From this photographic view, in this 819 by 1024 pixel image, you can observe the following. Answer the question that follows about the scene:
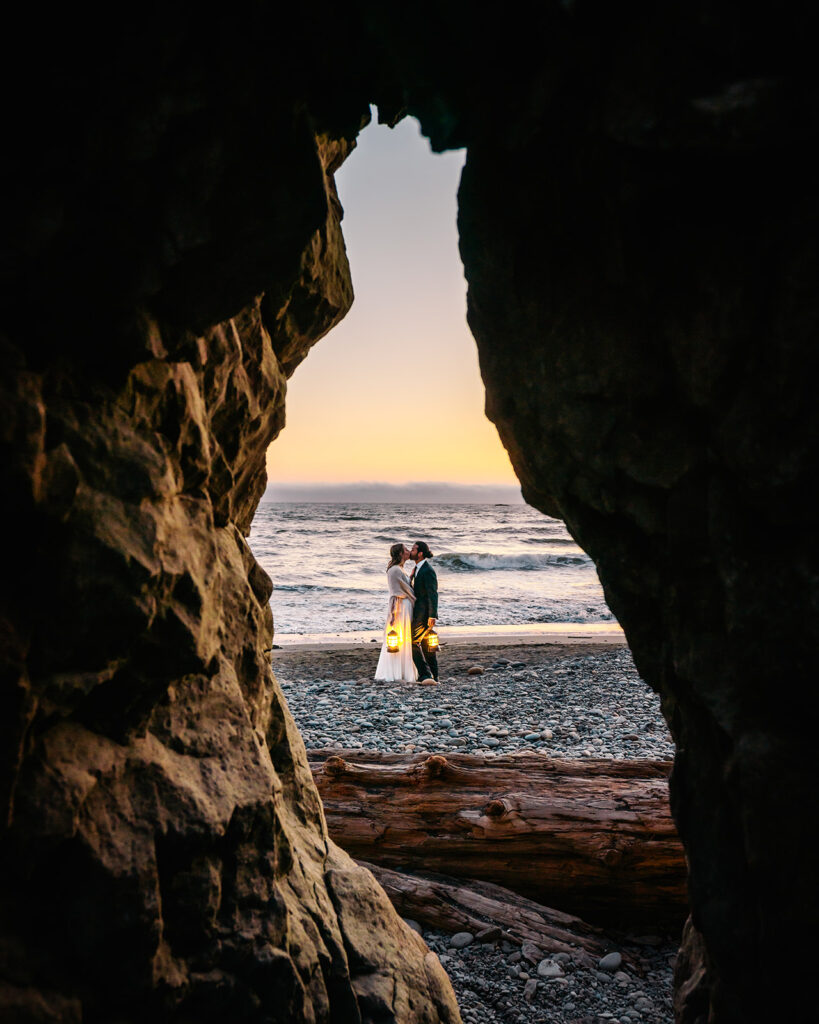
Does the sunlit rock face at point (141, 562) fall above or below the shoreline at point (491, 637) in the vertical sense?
above

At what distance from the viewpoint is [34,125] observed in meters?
2.56

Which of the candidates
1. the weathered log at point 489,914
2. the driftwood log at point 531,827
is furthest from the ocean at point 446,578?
the weathered log at point 489,914

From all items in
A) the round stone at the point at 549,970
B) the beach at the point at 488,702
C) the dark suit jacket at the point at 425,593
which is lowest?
the beach at the point at 488,702

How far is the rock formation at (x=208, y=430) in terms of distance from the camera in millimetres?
2500

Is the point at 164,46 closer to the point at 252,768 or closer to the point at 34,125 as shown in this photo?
A: the point at 34,125

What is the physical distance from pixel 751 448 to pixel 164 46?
8.98ft

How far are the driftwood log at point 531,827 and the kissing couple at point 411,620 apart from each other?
21.8ft

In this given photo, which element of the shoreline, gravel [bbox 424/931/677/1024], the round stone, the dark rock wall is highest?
the dark rock wall

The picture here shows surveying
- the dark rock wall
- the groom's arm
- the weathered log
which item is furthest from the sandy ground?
the dark rock wall

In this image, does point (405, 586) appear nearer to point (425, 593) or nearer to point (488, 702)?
point (425, 593)

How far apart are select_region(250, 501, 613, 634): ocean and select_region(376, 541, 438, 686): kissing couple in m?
8.02

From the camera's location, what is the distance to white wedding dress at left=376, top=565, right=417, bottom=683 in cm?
1350

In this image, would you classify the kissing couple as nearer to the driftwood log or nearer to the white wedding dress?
the white wedding dress

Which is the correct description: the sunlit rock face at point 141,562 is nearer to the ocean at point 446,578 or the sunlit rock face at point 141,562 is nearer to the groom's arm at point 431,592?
the groom's arm at point 431,592
